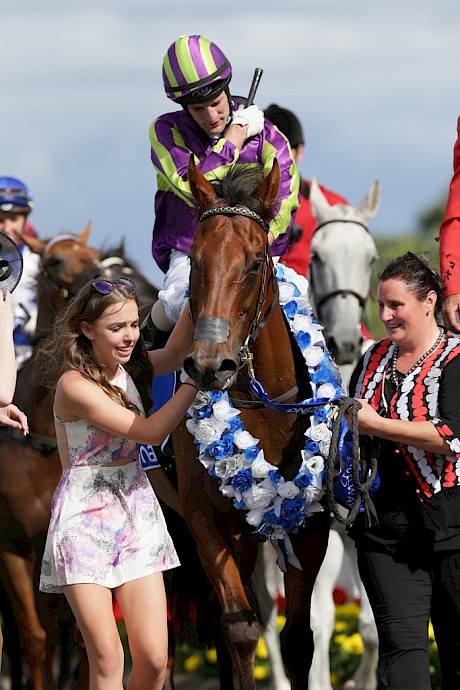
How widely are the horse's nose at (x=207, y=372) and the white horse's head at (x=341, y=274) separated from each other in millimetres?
3313

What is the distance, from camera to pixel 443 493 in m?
4.71

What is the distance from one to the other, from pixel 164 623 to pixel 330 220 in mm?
4503

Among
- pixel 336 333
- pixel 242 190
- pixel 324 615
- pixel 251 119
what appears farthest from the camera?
pixel 336 333

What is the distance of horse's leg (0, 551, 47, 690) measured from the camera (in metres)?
6.49

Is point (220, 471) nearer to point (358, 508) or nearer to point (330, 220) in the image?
point (358, 508)

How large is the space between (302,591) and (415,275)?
5.27 ft

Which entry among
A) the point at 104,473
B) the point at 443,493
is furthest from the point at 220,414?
the point at 443,493

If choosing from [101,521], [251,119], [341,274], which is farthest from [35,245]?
[101,521]

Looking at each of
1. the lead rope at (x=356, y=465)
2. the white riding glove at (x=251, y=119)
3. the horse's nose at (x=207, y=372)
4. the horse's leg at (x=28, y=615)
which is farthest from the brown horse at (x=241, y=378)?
the horse's leg at (x=28, y=615)

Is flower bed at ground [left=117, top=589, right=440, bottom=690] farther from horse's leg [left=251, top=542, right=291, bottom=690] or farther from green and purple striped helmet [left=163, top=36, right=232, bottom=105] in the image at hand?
green and purple striped helmet [left=163, top=36, right=232, bottom=105]

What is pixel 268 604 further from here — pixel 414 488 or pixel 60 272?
pixel 414 488

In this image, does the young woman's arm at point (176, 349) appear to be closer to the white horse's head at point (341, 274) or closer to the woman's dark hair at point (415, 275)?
the woman's dark hair at point (415, 275)

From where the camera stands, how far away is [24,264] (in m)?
8.58

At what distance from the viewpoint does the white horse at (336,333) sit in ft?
24.3
